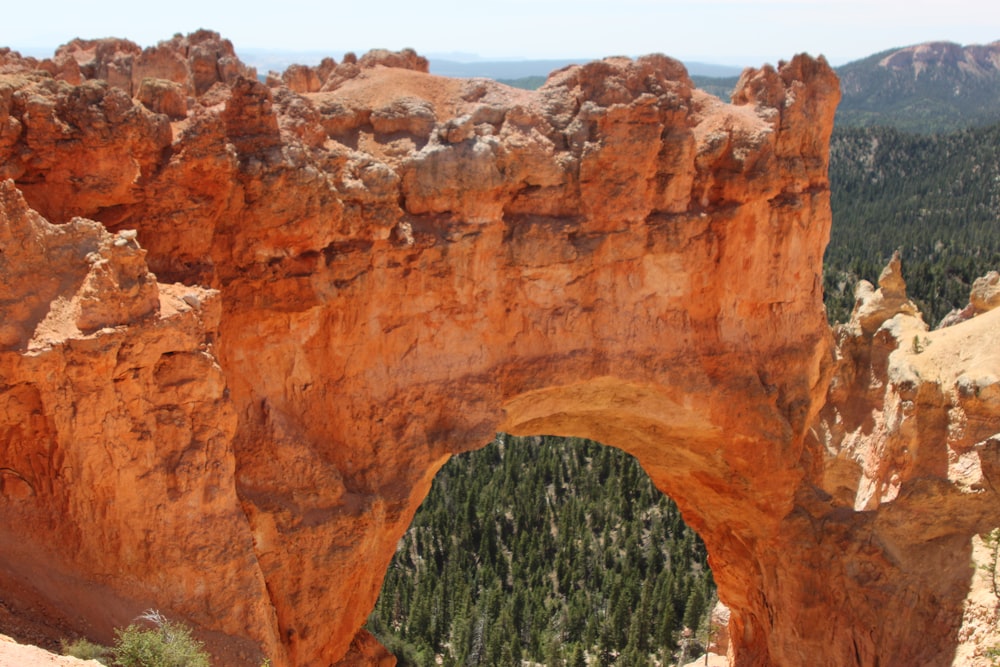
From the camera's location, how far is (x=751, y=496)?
15.2m

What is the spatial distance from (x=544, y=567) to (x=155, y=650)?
26.8 meters

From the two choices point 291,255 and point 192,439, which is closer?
point 192,439

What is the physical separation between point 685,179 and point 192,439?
7.84 meters

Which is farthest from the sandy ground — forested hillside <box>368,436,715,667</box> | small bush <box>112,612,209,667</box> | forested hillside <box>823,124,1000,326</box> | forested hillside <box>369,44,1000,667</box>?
forested hillside <box>823,124,1000,326</box>

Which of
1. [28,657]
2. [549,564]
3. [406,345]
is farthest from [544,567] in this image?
[28,657]

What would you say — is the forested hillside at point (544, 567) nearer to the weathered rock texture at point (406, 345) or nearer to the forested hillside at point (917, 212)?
the weathered rock texture at point (406, 345)

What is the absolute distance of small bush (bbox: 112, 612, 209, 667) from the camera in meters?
7.77

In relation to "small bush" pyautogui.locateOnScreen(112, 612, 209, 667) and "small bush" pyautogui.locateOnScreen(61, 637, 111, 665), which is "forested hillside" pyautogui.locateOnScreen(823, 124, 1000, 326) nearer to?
"small bush" pyautogui.locateOnScreen(112, 612, 209, 667)

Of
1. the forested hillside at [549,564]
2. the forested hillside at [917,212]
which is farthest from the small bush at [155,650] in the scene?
the forested hillside at [917,212]

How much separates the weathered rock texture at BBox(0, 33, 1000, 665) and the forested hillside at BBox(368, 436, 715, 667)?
474 inches

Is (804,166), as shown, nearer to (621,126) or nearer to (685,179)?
(685,179)

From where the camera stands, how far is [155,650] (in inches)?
309

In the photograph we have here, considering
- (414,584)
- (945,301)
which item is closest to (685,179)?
(414,584)

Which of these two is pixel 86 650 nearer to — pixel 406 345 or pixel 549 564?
pixel 406 345
